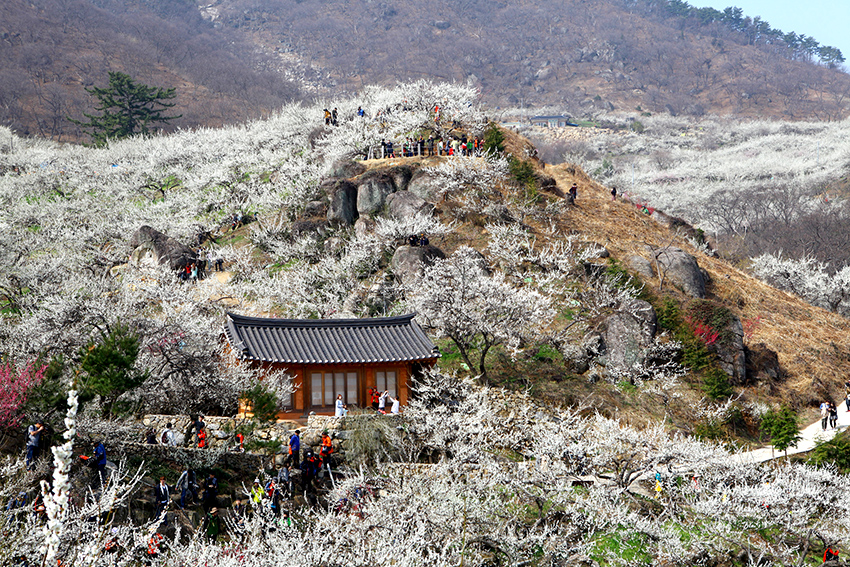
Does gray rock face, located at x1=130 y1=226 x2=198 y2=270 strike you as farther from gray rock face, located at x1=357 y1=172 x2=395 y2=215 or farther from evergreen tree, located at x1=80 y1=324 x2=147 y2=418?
evergreen tree, located at x1=80 y1=324 x2=147 y2=418

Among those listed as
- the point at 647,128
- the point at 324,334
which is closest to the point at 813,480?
the point at 324,334

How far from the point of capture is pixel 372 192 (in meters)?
42.1

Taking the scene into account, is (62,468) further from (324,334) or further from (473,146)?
(473,146)

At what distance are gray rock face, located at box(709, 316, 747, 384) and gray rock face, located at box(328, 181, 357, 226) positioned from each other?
20394 millimetres

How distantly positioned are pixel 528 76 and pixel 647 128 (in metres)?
46.4

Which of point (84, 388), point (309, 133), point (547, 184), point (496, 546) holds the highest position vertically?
point (309, 133)

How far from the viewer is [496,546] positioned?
16.3 metres

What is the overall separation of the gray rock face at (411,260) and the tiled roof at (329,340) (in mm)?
8085

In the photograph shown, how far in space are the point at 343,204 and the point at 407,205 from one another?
408cm

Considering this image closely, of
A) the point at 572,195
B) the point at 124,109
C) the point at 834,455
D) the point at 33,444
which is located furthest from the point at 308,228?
the point at 124,109

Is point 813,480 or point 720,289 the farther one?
point 720,289

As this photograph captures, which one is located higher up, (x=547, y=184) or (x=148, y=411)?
(x=547, y=184)

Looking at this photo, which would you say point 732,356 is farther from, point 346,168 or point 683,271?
point 346,168

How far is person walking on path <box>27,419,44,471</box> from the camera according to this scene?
15734 millimetres
